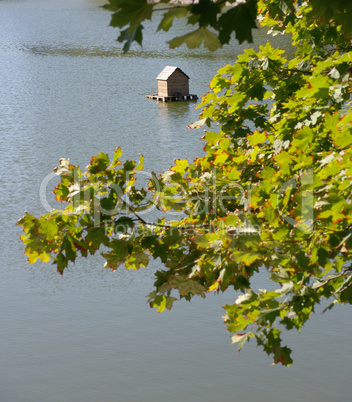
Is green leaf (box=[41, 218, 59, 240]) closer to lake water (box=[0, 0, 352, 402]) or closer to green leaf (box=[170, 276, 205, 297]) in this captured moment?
green leaf (box=[170, 276, 205, 297])

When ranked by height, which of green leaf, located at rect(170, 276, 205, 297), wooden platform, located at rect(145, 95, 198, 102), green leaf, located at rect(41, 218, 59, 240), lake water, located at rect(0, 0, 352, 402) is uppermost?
wooden platform, located at rect(145, 95, 198, 102)

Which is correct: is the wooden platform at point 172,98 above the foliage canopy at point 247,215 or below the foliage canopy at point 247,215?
above

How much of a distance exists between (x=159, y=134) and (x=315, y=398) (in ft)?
54.0

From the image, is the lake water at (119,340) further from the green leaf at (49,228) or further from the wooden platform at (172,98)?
the wooden platform at (172,98)

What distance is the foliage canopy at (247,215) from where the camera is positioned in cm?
404

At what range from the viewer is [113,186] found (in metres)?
4.87

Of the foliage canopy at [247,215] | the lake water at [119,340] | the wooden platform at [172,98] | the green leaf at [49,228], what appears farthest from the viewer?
the wooden platform at [172,98]

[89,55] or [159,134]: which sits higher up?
[89,55]

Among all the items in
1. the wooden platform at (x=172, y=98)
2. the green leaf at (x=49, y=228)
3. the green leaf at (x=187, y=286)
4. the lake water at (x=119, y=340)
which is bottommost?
the lake water at (x=119, y=340)

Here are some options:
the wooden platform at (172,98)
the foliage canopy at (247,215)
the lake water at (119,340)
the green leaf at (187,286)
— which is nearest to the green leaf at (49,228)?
the foliage canopy at (247,215)

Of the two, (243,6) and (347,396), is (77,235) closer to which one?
(243,6)

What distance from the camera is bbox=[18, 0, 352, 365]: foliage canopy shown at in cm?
404

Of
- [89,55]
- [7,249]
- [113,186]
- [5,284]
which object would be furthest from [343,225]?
[89,55]

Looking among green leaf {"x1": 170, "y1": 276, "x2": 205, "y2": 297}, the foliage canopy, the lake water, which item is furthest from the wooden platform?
green leaf {"x1": 170, "y1": 276, "x2": 205, "y2": 297}
